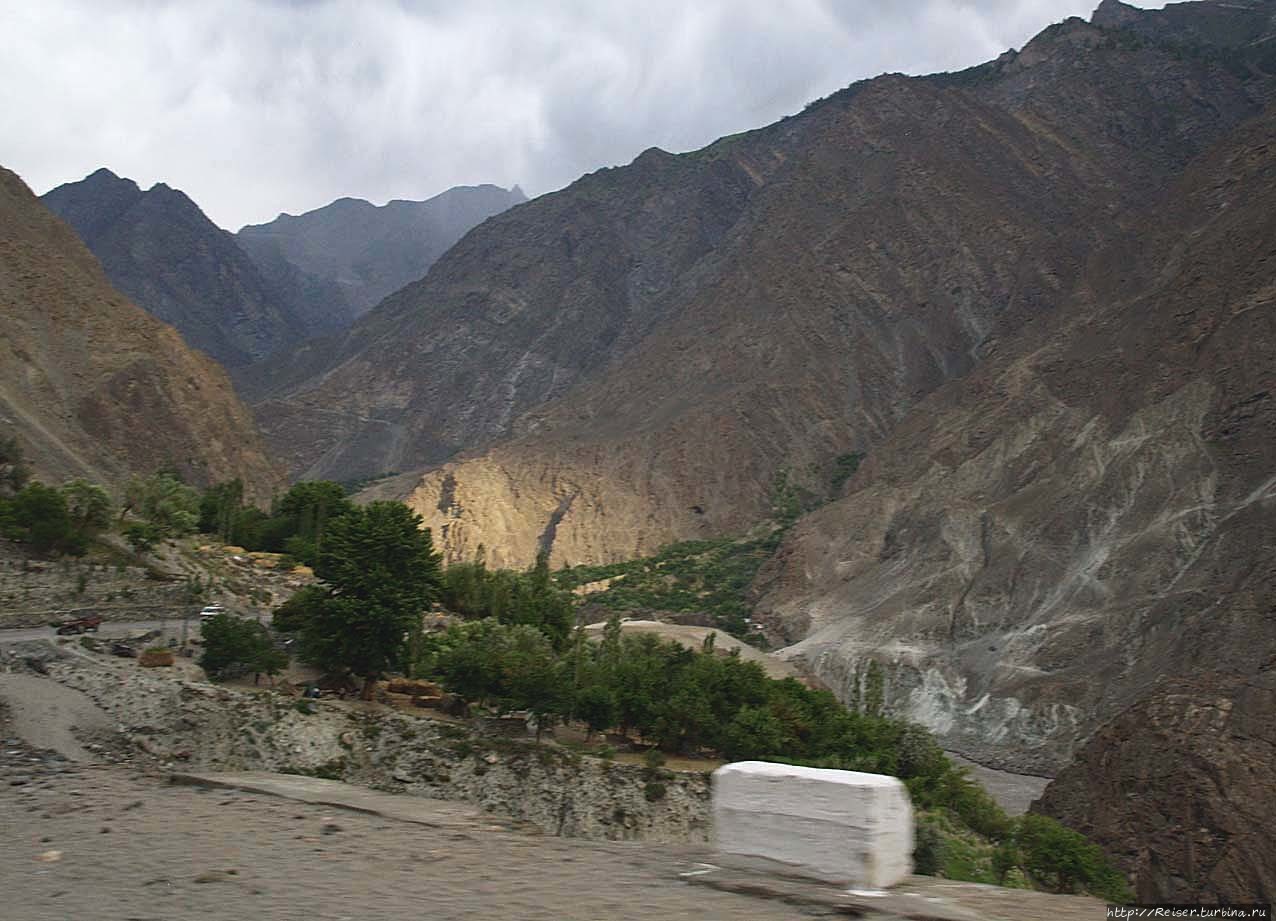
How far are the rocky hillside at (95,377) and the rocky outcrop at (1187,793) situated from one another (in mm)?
47127

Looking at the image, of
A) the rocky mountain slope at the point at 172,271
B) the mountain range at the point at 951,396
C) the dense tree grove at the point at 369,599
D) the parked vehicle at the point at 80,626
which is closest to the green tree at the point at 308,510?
the dense tree grove at the point at 369,599

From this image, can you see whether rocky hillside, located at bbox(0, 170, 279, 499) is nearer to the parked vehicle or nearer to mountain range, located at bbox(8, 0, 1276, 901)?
mountain range, located at bbox(8, 0, 1276, 901)

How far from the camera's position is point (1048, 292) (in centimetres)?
9794

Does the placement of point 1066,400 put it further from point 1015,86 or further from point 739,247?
point 1015,86

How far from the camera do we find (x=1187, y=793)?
1135 inches

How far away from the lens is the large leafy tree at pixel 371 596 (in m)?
32.0

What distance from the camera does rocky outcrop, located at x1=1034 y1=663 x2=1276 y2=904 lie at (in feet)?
87.2

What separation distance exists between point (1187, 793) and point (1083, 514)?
3292cm

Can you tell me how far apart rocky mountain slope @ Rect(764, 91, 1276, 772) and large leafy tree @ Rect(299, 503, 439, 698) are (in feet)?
87.2

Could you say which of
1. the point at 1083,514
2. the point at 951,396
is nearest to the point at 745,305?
the point at 951,396

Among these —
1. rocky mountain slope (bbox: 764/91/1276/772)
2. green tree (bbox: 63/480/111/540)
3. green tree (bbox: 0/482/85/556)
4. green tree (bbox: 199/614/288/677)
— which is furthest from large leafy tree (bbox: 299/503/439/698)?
rocky mountain slope (bbox: 764/91/1276/772)

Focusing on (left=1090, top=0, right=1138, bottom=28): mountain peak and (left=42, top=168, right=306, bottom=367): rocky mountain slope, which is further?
(left=42, top=168, right=306, bottom=367): rocky mountain slope

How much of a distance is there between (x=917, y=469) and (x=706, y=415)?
25073 mm

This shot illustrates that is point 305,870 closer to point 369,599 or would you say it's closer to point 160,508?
point 369,599
